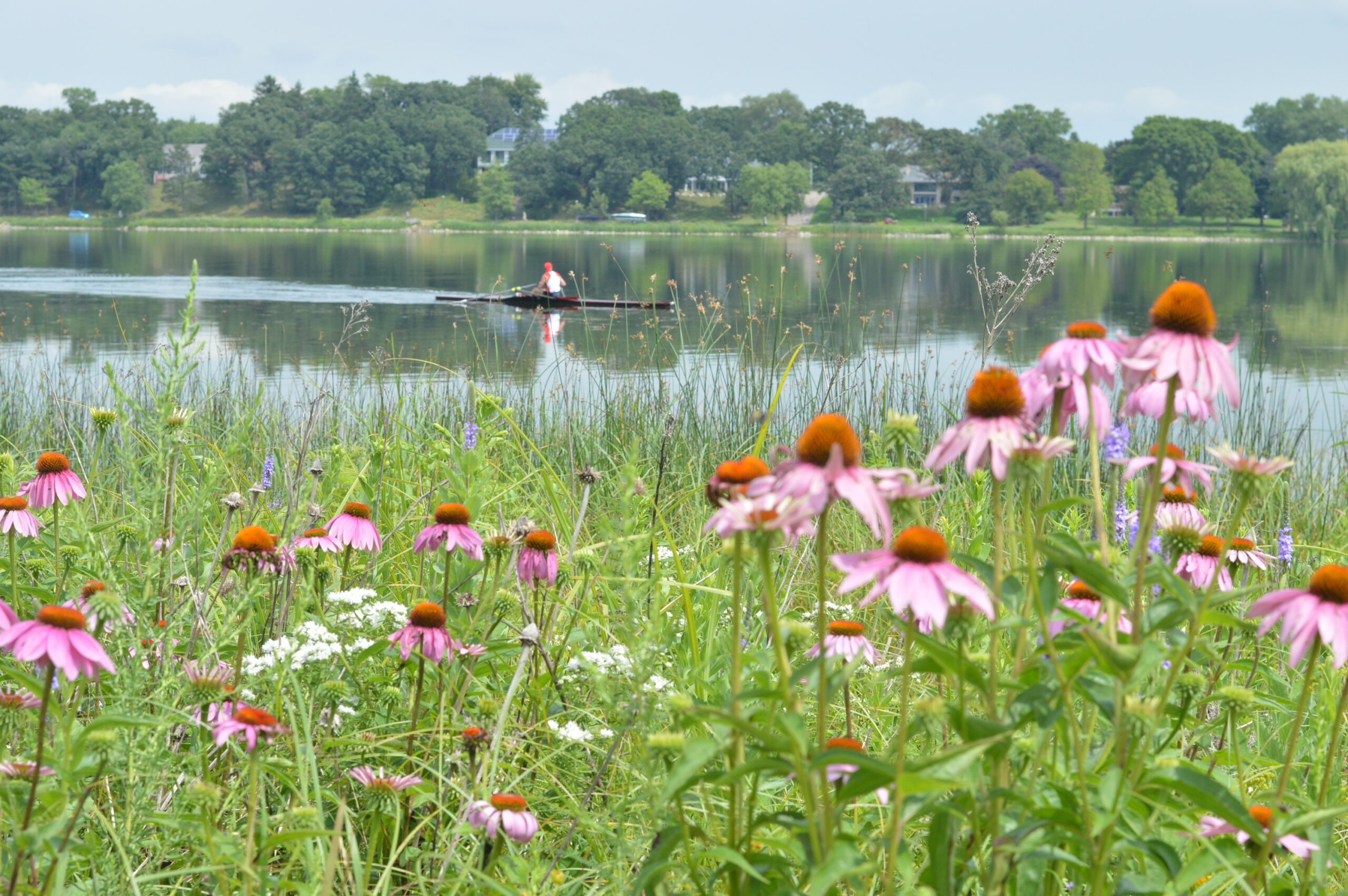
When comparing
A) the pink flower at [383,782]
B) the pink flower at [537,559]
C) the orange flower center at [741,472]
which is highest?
the orange flower center at [741,472]

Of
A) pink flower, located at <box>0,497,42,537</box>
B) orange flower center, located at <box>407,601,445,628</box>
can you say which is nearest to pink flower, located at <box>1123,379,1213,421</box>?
orange flower center, located at <box>407,601,445,628</box>

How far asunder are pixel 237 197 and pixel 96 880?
86391mm

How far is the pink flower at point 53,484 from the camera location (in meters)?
1.90

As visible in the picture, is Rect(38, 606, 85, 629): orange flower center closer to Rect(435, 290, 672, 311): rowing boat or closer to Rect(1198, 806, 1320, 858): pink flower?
Rect(1198, 806, 1320, 858): pink flower

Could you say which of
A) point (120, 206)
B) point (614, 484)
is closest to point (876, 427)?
point (614, 484)

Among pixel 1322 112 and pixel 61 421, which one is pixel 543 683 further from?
pixel 1322 112

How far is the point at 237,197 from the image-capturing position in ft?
259

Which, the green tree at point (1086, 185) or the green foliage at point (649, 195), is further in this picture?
the green foliage at point (649, 195)

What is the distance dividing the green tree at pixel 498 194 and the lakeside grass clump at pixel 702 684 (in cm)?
7128

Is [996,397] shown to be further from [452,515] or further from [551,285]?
[551,285]

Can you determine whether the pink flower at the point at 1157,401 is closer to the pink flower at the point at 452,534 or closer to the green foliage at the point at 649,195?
the pink flower at the point at 452,534

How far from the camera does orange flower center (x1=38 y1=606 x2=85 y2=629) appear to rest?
43.3 inches

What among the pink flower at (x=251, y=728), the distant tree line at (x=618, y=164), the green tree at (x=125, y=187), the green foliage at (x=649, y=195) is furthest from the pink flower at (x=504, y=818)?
the green tree at (x=125, y=187)

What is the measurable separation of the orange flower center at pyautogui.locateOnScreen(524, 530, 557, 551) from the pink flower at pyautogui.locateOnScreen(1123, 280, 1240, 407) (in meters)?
1.07
